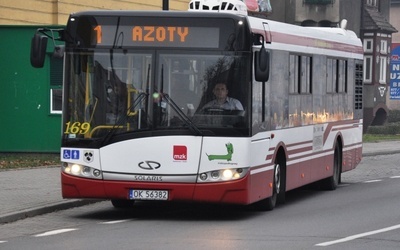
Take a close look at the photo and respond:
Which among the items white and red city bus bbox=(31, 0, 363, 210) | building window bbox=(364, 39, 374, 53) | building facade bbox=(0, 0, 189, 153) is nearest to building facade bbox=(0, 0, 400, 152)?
building facade bbox=(0, 0, 189, 153)

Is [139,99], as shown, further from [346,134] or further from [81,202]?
[346,134]

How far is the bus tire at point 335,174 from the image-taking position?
23.2m

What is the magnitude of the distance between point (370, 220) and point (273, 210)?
6.64 ft

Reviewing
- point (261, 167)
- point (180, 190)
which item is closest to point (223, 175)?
point (180, 190)

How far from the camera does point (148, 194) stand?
16.4 m

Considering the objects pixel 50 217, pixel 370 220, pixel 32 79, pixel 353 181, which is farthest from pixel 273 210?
pixel 32 79

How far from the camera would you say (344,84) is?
2384 centimetres

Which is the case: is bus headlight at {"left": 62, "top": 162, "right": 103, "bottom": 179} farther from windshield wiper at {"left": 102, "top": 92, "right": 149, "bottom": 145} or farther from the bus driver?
the bus driver

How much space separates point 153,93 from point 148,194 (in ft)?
4.27

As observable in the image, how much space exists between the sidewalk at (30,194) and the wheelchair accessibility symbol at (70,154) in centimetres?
102

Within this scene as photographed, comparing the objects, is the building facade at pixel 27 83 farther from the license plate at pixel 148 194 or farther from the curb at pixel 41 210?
the license plate at pixel 148 194

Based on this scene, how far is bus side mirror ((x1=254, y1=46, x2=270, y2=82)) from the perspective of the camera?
54.2 ft

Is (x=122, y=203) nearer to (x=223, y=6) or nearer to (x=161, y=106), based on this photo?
(x=161, y=106)

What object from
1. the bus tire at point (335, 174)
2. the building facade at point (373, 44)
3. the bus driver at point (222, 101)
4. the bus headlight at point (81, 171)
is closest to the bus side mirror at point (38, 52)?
the bus headlight at point (81, 171)
